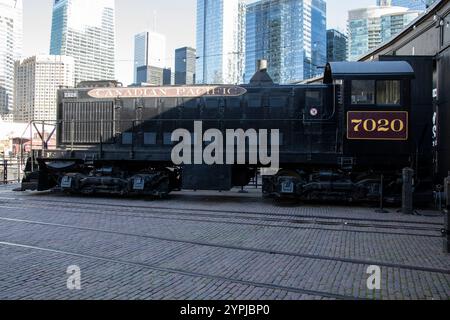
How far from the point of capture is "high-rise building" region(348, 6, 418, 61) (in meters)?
37.5

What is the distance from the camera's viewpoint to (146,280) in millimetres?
5086

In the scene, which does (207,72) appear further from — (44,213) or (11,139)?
(44,213)

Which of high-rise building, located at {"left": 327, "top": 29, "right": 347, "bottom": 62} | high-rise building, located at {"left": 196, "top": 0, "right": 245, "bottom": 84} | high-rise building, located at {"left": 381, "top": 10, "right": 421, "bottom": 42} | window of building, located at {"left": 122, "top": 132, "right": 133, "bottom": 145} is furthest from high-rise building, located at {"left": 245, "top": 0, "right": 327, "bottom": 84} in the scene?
window of building, located at {"left": 122, "top": 132, "right": 133, "bottom": 145}

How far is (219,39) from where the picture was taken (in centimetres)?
6931

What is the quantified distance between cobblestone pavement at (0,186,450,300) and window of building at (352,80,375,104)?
11.3 ft

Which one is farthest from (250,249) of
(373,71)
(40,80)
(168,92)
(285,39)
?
(40,80)

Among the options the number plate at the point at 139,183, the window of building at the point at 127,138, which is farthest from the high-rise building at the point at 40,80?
the number plate at the point at 139,183

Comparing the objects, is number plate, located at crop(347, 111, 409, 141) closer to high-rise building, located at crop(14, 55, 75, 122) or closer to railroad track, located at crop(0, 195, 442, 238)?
railroad track, located at crop(0, 195, 442, 238)

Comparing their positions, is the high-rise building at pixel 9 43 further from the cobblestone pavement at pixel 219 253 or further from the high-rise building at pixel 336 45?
the high-rise building at pixel 336 45

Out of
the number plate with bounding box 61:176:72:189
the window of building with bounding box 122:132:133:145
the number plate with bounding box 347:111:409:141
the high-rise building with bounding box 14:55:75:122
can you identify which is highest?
the high-rise building with bounding box 14:55:75:122

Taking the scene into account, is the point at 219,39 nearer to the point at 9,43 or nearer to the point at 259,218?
the point at 9,43

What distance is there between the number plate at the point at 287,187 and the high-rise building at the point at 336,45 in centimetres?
3465

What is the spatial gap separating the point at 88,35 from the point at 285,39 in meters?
23.8
